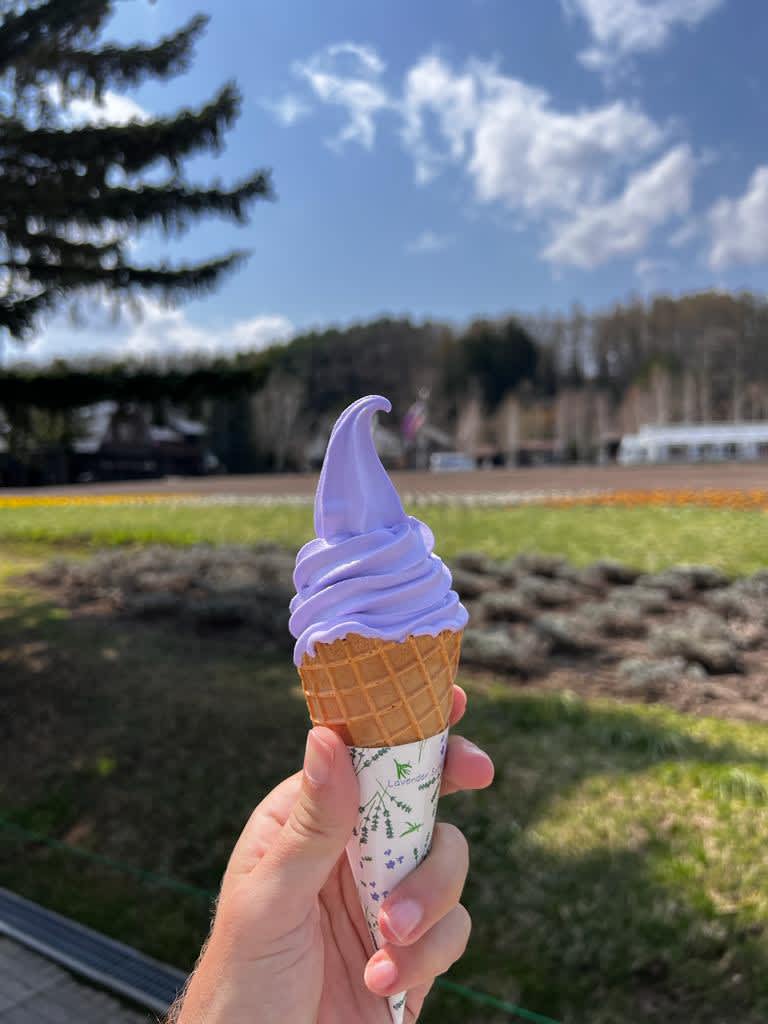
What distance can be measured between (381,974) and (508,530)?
12.5 metres

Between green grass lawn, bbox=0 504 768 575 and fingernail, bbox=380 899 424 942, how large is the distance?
28.7ft

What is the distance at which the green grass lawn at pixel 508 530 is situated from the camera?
10.8 m

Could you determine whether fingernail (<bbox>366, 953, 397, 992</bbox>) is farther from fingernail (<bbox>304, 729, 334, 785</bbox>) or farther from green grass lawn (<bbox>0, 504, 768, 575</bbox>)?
green grass lawn (<bbox>0, 504, 768, 575</bbox>)

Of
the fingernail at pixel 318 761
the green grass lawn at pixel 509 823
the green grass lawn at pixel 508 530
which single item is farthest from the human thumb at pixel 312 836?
the green grass lawn at pixel 508 530

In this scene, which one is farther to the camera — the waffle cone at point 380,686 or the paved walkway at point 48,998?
the paved walkway at point 48,998

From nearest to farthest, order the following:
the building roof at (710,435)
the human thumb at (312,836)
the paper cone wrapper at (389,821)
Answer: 1. the human thumb at (312,836)
2. the paper cone wrapper at (389,821)
3. the building roof at (710,435)

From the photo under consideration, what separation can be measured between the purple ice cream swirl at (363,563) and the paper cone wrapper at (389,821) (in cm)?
27

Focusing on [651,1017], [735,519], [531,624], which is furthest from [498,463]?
[651,1017]

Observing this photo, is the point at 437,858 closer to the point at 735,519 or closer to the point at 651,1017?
the point at 651,1017

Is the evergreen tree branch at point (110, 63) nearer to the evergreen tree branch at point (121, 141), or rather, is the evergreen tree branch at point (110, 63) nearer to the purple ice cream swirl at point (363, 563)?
the evergreen tree branch at point (121, 141)

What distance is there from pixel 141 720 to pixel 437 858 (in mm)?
4632

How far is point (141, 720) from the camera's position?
5605 millimetres

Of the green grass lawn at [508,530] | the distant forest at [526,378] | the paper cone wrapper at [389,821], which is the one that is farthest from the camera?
the distant forest at [526,378]

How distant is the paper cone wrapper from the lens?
152 cm
